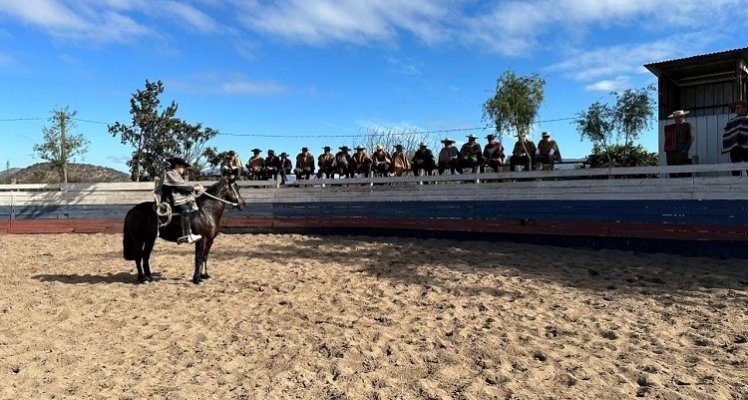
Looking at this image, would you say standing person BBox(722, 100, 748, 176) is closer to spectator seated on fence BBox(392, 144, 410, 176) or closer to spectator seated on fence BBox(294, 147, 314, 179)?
spectator seated on fence BBox(392, 144, 410, 176)

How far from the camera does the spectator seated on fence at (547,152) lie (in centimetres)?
1379

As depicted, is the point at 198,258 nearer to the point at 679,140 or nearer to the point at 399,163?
the point at 399,163

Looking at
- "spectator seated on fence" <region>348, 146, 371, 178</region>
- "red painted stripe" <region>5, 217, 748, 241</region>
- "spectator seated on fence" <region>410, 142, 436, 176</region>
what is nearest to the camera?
"red painted stripe" <region>5, 217, 748, 241</region>

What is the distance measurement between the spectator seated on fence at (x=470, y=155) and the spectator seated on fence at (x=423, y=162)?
3.49ft

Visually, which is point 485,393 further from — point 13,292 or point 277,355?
point 13,292

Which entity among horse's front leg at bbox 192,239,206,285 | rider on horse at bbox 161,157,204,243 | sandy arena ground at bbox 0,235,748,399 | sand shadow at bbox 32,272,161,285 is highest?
rider on horse at bbox 161,157,204,243

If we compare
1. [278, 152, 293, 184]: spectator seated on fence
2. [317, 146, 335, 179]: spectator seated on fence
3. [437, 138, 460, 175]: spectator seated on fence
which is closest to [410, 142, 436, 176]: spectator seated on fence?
[437, 138, 460, 175]: spectator seated on fence

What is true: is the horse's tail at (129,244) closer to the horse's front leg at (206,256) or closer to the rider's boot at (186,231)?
the rider's boot at (186,231)

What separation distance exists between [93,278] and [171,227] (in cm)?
203

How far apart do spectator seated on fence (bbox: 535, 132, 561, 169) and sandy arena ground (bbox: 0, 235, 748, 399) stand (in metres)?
3.79

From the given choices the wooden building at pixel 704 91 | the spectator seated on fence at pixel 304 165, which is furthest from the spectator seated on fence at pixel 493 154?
the spectator seated on fence at pixel 304 165

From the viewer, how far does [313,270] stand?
9984 mm

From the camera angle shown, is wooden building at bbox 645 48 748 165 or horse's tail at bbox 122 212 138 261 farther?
wooden building at bbox 645 48 748 165

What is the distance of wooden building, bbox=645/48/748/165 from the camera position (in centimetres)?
1215
